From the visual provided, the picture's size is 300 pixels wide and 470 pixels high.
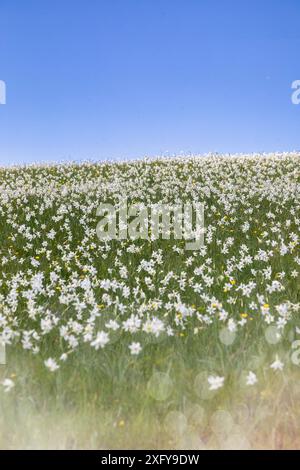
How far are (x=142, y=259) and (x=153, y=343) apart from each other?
5.57 metres

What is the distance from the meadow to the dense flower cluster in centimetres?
5

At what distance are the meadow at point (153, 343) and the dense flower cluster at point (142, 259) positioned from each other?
5 cm

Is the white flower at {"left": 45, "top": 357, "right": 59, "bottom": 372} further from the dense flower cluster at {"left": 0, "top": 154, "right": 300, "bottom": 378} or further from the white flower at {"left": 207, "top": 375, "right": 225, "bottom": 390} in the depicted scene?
the white flower at {"left": 207, "top": 375, "right": 225, "bottom": 390}

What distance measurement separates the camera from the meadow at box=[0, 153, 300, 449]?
15.1ft

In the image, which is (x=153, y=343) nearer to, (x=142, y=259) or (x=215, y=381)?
(x=215, y=381)

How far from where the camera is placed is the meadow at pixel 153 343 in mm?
4590

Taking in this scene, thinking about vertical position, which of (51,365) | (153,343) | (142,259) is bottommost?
(51,365)

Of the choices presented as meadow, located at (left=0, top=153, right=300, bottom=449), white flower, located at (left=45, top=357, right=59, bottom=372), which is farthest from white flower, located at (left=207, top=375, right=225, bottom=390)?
white flower, located at (left=45, top=357, right=59, bottom=372)

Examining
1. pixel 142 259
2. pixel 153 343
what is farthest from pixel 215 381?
pixel 142 259

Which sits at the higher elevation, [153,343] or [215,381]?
[153,343]

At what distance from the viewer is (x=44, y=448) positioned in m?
4.32

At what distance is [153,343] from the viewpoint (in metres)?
6.13

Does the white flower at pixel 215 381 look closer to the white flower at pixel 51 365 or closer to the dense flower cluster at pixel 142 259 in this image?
the dense flower cluster at pixel 142 259
